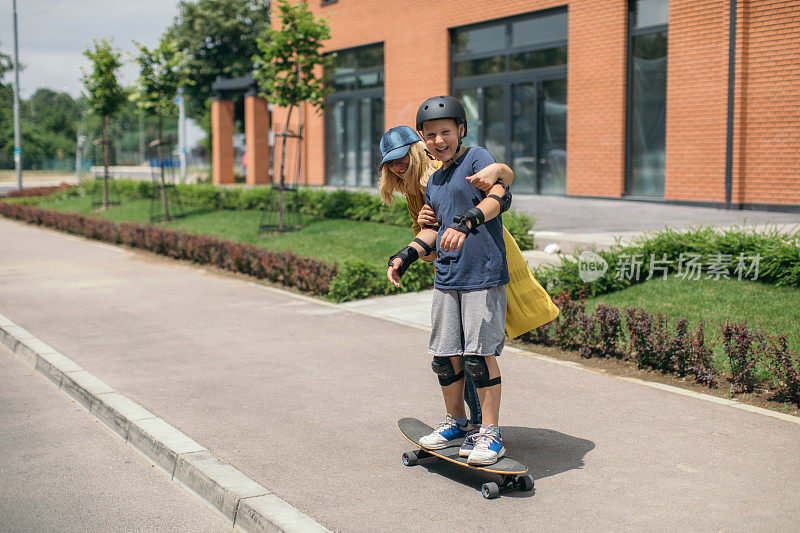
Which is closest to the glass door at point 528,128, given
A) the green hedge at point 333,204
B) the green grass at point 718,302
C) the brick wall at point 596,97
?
the brick wall at point 596,97

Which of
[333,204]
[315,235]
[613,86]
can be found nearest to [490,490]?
[315,235]

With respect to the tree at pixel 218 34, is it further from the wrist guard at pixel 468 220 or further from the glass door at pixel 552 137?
the wrist guard at pixel 468 220

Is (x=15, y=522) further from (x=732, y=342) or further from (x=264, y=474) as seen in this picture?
(x=732, y=342)

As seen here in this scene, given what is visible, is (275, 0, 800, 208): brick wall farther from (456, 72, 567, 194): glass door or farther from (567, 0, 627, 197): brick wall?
(456, 72, 567, 194): glass door

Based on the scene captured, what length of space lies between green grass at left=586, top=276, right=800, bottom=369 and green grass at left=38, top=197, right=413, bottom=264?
177 inches

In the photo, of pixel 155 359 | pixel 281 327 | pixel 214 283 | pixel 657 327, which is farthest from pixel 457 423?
pixel 214 283

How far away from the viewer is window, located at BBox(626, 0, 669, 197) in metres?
16.8

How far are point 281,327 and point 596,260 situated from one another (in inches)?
139

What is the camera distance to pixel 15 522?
3957 millimetres

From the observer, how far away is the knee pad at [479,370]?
4.14m

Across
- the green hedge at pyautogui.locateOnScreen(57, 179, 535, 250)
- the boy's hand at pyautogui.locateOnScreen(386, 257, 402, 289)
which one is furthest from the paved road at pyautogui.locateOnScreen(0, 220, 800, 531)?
the green hedge at pyautogui.locateOnScreen(57, 179, 535, 250)

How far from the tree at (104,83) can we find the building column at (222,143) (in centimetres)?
944

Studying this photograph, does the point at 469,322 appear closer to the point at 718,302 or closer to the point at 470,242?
the point at 470,242

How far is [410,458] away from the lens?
4.50 m
